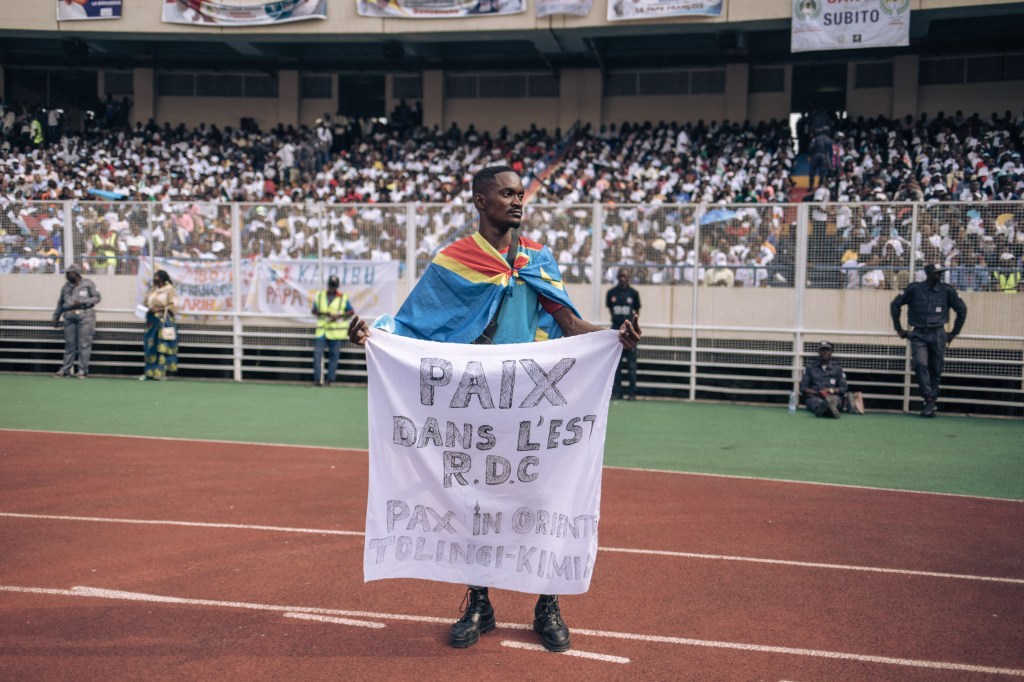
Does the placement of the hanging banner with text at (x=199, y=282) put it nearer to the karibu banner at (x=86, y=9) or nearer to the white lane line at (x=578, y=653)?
the white lane line at (x=578, y=653)


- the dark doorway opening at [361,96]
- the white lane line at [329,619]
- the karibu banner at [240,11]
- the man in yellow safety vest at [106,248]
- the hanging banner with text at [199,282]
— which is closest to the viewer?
the white lane line at [329,619]

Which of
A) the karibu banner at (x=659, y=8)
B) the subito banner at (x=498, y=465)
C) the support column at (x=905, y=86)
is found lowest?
the subito banner at (x=498, y=465)

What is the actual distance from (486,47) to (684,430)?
2208 cm

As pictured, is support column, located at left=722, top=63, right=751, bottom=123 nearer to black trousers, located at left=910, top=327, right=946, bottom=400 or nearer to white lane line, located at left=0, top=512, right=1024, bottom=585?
black trousers, located at left=910, top=327, right=946, bottom=400

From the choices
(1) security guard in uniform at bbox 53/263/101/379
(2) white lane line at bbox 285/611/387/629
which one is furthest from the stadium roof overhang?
(2) white lane line at bbox 285/611/387/629

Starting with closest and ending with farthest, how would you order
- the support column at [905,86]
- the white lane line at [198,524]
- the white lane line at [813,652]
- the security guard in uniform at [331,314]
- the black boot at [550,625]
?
the white lane line at [813,652] < the black boot at [550,625] < the white lane line at [198,524] < the security guard in uniform at [331,314] < the support column at [905,86]

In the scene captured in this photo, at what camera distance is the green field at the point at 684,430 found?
10078 mm

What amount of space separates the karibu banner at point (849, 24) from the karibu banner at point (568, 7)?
18.5 feet

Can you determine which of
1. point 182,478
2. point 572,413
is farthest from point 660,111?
point 572,413

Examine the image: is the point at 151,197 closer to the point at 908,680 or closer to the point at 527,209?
the point at 527,209

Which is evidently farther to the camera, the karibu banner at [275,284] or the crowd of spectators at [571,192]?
the karibu banner at [275,284]

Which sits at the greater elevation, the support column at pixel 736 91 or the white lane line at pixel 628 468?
the support column at pixel 736 91

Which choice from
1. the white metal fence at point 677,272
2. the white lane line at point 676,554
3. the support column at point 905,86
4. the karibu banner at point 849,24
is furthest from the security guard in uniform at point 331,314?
the support column at point 905,86

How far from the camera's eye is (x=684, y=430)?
12.9 m
